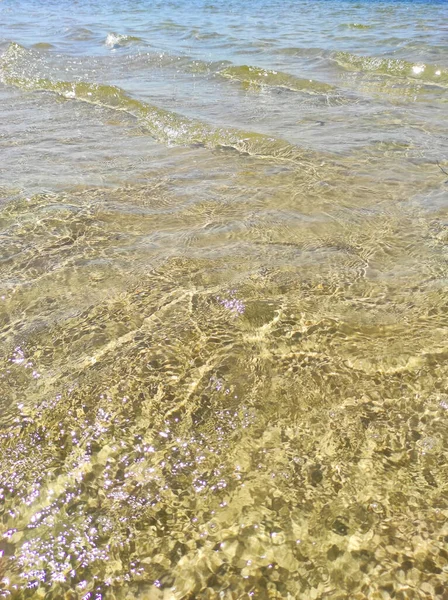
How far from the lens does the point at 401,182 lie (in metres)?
4.70

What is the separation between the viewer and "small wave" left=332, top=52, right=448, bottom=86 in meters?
8.39

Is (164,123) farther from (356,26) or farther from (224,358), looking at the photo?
(356,26)

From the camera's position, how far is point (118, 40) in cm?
1160

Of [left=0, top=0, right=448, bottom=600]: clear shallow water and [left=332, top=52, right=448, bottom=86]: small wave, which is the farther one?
[left=332, top=52, right=448, bottom=86]: small wave

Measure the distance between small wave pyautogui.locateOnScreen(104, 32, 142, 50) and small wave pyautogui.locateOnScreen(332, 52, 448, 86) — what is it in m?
4.96

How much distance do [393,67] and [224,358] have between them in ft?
28.0

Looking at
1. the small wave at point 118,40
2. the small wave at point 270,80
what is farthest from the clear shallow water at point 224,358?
the small wave at point 118,40

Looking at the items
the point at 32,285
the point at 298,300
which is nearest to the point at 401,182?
the point at 298,300

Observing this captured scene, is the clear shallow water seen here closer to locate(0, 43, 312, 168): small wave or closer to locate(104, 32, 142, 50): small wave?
locate(0, 43, 312, 168): small wave

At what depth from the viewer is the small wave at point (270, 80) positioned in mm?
7938

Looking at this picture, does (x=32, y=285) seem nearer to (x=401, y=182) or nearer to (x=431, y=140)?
(x=401, y=182)

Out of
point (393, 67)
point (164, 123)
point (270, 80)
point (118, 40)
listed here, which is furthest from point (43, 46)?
point (393, 67)

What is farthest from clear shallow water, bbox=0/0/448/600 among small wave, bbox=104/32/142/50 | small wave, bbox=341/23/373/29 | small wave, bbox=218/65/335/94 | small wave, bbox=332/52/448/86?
small wave, bbox=341/23/373/29


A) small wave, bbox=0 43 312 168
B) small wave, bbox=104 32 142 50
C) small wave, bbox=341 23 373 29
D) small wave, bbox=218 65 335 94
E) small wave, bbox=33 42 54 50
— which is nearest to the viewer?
small wave, bbox=0 43 312 168
